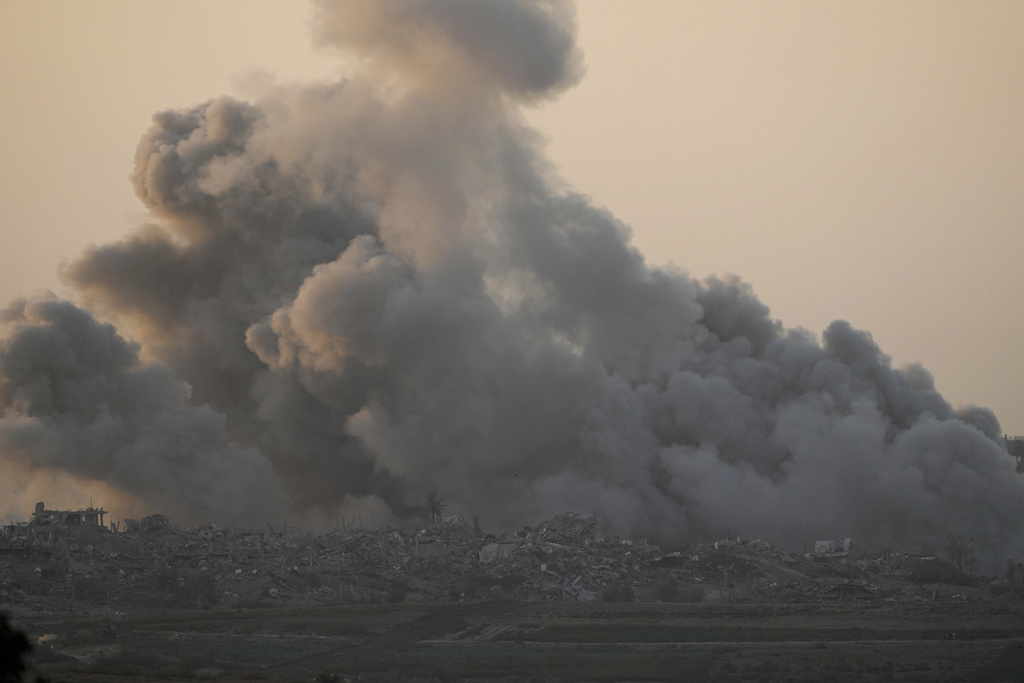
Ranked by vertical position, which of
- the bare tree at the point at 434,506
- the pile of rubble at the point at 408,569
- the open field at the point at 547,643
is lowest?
the open field at the point at 547,643

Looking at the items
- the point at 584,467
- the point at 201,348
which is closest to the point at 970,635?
the point at 584,467

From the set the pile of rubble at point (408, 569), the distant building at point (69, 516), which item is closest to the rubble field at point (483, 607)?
the pile of rubble at point (408, 569)

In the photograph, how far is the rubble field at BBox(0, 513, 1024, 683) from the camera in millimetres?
42031

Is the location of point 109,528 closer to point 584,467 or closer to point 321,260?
point 321,260

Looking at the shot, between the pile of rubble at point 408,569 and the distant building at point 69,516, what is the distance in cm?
156

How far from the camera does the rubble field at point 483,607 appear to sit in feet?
138

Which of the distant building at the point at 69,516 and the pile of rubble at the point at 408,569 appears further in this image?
the distant building at the point at 69,516

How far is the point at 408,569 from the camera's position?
60250mm

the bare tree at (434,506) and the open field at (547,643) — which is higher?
the bare tree at (434,506)

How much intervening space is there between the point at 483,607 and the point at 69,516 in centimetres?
2255

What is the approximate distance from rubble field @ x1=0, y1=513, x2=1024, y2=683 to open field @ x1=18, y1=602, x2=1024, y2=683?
12 centimetres

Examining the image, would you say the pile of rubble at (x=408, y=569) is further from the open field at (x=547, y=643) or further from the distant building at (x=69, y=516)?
the open field at (x=547, y=643)

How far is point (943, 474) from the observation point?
2707 inches

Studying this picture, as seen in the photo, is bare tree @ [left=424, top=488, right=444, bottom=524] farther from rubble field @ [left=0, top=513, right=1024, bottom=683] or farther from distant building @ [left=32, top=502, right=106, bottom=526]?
distant building @ [left=32, top=502, right=106, bottom=526]
